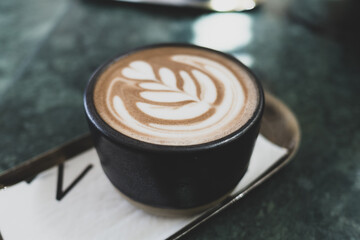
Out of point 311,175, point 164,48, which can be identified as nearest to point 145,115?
point 164,48

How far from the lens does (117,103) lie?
67cm

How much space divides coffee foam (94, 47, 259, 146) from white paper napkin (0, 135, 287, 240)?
0.21 m

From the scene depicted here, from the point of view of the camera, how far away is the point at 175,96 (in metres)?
0.69

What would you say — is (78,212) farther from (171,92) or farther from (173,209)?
(171,92)

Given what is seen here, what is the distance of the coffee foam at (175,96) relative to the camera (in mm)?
609

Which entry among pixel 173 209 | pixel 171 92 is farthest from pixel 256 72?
pixel 173 209

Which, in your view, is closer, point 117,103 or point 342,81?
point 117,103

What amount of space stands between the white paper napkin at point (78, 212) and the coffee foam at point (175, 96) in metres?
0.21

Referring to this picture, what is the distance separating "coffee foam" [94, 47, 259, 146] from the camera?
0.61 m

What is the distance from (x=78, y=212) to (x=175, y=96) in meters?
0.34

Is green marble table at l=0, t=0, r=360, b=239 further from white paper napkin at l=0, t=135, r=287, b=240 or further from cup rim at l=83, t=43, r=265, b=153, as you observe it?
cup rim at l=83, t=43, r=265, b=153

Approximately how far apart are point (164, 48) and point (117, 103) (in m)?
0.24

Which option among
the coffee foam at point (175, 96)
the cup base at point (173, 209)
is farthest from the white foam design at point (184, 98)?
the cup base at point (173, 209)

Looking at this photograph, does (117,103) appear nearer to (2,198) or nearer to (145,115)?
(145,115)
